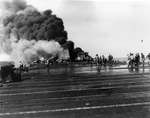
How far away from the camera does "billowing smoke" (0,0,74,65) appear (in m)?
68.1

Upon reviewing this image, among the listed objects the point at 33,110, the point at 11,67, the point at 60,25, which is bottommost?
the point at 33,110

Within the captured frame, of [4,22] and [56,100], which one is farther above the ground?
[4,22]

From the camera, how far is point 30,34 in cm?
7350

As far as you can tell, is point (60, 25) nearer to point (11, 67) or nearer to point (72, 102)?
point (11, 67)

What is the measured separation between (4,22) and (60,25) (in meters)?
26.0

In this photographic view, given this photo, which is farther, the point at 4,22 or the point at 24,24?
the point at 4,22

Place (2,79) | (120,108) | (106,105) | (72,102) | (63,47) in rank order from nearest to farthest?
(120,108) < (106,105) < (72,102) < (2,79) < (63,47)

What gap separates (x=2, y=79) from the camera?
1524cm

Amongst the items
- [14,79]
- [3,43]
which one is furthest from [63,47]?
[14,79]

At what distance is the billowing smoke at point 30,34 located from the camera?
2682 inches

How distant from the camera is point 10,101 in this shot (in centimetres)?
841

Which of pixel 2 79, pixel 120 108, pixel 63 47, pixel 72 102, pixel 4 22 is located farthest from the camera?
pixel 4 22

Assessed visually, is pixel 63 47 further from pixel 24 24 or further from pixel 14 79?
pixel 14 79

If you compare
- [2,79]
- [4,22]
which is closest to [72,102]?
[2,79]
